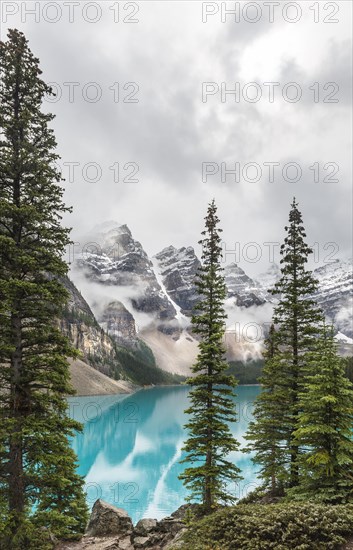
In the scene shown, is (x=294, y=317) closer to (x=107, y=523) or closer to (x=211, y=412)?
(x=211, y=412)

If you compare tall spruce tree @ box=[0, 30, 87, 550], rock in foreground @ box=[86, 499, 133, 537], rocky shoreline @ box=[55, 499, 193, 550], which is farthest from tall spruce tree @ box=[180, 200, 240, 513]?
tall spruce tree @ box=[0, 30, 87, 550]

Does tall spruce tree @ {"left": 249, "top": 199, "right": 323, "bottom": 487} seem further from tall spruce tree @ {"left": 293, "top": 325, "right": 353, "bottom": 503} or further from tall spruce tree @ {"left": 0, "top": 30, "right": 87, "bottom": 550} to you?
tall spruce tree @ {"left": 0, "top": 30, "right": 87, "bottom": 550}

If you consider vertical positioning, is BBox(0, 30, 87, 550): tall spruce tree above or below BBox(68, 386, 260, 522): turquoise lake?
above

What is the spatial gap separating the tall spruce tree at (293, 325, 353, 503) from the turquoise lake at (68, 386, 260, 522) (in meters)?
13.8

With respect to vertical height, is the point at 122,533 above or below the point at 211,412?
below

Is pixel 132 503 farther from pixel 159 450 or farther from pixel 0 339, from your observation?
pixel 0 339

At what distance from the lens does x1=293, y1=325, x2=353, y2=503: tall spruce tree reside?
1331 cm

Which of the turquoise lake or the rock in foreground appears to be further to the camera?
the turquoise lake

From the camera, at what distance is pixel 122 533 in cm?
1962

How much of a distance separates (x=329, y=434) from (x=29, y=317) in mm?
12834

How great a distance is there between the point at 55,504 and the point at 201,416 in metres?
9.54

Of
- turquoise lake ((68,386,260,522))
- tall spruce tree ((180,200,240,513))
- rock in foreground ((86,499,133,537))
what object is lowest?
turquoise lake ((68,386,260,522))

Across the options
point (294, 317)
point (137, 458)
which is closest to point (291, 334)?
point (294, 317)

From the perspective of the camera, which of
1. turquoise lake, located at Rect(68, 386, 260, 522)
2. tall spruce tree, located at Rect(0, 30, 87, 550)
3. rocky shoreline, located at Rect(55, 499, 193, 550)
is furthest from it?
turquoise lake, located at Rect(68, 386, 260, 522)
